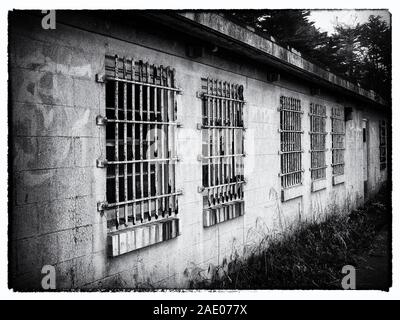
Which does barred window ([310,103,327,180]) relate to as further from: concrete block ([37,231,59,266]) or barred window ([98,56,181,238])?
concrete block ([37,231,59,266])

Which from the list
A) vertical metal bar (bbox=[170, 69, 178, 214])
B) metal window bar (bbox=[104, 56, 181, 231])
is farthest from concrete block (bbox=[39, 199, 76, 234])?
vertical metal bar (bbox=[170, 69, 178, 214])

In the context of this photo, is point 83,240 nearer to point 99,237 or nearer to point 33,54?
point 99,237

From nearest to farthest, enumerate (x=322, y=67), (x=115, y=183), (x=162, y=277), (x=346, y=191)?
(x=115, y=183)
(x=162, y=277)
(x=322, y=67)
(x=346, y=191)

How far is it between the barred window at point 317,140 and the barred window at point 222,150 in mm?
2758

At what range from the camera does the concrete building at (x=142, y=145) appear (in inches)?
121

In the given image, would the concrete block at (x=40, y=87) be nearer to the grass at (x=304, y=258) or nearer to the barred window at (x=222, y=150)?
the barred window at (x=222, y=150)

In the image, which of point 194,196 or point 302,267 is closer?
point 194,196

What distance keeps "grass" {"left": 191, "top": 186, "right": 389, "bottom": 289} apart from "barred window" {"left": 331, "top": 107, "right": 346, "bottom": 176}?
1.02 m

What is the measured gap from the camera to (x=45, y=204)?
3.10 metres

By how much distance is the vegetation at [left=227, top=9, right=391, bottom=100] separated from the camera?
432 cm

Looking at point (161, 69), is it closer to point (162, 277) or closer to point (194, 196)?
point (194, 196)

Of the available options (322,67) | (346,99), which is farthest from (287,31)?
(346,99)

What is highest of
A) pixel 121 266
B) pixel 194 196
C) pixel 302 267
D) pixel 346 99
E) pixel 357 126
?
pixel 346 99
